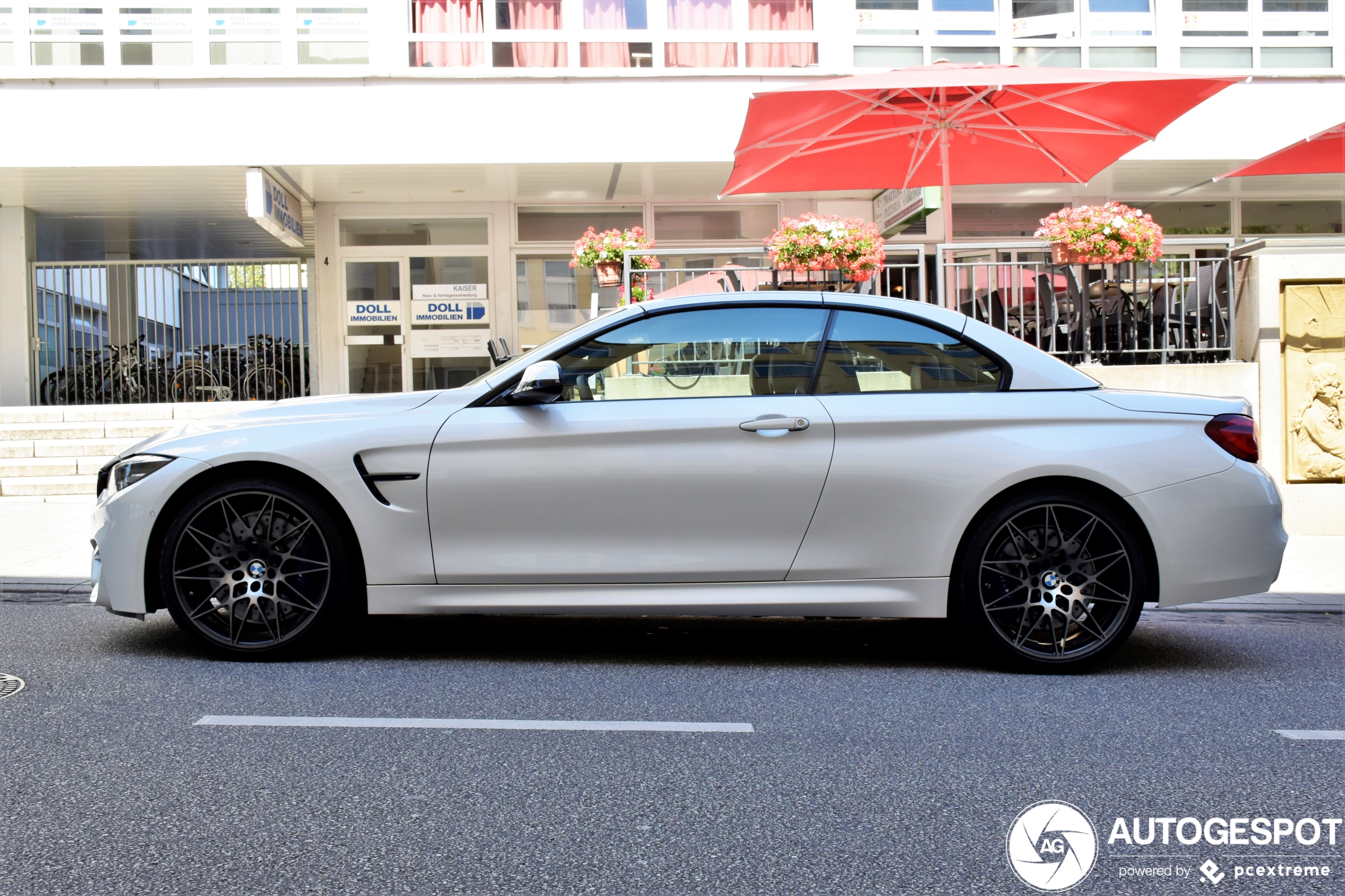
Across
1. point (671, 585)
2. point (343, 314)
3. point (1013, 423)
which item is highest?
point (343, 314)

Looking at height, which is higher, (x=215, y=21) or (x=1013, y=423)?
(x=215, y=21)

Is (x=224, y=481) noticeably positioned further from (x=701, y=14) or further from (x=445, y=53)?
(x=701, y=14)

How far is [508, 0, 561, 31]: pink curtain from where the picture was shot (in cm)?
1441

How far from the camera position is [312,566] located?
462cm

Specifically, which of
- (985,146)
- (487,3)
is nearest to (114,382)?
(487,3)

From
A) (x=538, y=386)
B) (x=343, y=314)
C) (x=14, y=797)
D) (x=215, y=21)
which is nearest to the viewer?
(x=14, y=797)

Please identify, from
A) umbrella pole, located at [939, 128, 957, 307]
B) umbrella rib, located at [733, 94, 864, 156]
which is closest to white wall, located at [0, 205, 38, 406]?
umbrella rib, located at [733, 94, 864, 156]

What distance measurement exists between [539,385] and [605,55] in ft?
36.6

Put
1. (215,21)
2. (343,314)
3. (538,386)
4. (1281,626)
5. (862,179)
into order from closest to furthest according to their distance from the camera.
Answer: (538,386), (1281,626), (862,179), (215,21), (343,314)

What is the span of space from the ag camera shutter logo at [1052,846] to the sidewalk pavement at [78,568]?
347 centimetres

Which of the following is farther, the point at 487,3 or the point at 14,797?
the point at 487,3

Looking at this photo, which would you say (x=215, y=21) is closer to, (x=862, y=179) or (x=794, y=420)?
(x=862, y=179)

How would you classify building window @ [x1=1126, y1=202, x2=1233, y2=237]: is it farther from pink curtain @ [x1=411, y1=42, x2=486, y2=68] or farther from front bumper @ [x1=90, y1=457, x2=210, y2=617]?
front bumper @ [x1=90, y1=457, x2=210, y2=617]

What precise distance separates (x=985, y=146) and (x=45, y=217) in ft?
44.5
